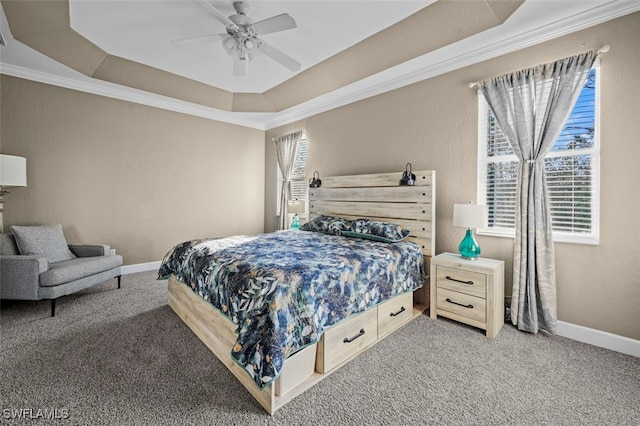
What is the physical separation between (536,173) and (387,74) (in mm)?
2045

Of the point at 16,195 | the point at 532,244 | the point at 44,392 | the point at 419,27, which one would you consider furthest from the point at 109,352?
the point at 419,27

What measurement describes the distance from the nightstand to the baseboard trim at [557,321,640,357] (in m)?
0.50

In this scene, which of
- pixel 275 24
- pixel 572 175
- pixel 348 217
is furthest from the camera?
pixel 348 217

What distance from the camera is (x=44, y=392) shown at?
1.77 metres

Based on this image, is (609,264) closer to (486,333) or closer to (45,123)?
(486,333)

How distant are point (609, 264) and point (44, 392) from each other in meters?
4.23

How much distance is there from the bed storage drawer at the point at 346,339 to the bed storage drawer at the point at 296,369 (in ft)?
0.21

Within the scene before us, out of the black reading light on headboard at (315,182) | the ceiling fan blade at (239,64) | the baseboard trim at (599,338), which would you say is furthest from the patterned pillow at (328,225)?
the baseboard trim at (599,338)

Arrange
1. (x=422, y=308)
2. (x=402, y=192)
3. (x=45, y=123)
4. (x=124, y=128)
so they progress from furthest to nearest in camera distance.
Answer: (x=124, y=128), (x=45, y=123), (x=402, y=192), (x=422, y=308)

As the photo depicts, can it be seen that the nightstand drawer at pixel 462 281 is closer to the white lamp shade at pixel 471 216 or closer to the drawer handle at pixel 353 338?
the white lamp shade at pixel 471 216

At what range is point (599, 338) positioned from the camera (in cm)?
238

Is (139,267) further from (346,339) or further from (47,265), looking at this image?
(346,339)

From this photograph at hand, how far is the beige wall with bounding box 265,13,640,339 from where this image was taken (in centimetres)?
226

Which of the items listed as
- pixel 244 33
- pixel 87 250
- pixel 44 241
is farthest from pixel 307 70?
pixel 44 241
